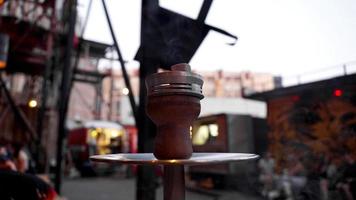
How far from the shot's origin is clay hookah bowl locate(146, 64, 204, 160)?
110 cm

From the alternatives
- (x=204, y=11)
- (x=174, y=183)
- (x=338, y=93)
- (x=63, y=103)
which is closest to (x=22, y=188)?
(x=174, y=183)

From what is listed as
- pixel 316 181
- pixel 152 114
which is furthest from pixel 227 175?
pixel 152 114

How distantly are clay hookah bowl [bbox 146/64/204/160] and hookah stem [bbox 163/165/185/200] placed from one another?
6 centimetres

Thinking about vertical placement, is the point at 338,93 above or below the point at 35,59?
below

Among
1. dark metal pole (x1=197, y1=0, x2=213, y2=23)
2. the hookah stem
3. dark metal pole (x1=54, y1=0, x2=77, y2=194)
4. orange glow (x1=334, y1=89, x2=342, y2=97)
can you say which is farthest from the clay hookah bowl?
orange glow (x1=334, y1=89, x2=342, y2=97)

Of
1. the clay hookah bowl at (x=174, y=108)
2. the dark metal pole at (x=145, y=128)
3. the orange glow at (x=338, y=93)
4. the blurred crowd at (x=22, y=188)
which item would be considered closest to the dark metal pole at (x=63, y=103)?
the blurred crowd at (x=22, y=188)

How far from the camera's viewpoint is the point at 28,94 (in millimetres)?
13625

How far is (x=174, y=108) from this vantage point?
110cm

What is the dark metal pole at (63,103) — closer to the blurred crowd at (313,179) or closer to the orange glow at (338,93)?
the blurred crowd at (313,179)

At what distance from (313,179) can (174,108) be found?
10.4 metres

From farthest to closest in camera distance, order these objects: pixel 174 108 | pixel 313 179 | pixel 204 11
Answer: pixel 313 179, pixel 204 11, pixel 174 108

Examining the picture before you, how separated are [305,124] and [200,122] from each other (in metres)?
4.62

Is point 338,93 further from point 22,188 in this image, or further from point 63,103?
point 22,188

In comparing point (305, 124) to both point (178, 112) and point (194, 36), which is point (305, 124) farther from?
point (178, 112)
